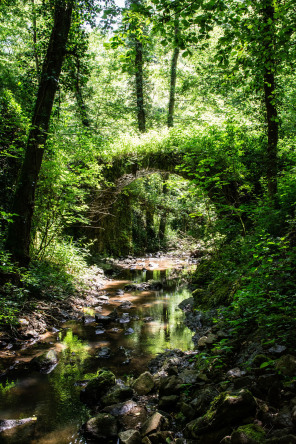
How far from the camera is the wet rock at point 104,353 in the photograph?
4.77 meters

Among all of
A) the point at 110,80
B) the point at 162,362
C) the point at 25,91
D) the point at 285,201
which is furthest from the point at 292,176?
the point at 110,80

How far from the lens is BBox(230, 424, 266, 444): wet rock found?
2002 millimetres

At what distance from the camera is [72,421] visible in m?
3.14

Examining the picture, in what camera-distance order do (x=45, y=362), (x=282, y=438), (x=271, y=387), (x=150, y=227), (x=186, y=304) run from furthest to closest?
(x=150, y=227), (x=186, y=304), (x=45, y=362), (x=271, y=387), (x=282, y=438)

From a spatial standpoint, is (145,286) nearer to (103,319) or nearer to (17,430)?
(103,319)

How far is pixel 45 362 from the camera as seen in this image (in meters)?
4.35

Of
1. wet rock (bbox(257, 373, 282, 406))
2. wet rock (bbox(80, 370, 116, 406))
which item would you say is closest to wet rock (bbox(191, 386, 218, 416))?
wet rock (bbox(257, 373, 282, 406))

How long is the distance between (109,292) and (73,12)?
7438mm

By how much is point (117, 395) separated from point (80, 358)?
1415mm

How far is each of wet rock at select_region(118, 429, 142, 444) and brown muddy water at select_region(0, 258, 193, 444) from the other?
0.52m

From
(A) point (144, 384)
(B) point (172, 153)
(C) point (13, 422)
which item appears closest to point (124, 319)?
(A) point (144, 384)

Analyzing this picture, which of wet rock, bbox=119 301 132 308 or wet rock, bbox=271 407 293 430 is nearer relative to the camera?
wet rock, bbox=271 407 293 430

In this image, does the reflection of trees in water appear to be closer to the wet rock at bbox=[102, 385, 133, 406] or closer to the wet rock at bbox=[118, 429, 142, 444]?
the wet rock at bbox=[102, 385, 133, 406]

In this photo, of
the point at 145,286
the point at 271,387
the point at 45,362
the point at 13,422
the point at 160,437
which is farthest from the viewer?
the point at 145,286
